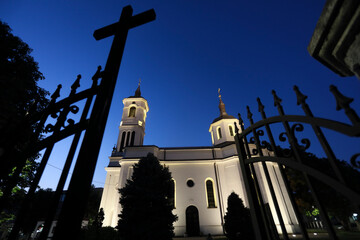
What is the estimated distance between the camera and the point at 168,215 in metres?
11.8

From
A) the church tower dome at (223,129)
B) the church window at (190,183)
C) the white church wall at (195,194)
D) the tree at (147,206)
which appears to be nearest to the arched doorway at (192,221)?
the white church wall at (195,194)

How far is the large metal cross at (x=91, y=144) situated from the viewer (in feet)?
4.00

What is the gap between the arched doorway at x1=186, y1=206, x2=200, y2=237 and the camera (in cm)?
1739

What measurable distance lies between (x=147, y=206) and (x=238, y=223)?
6169mm

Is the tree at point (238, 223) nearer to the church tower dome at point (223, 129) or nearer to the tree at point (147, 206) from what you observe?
the tree at point (147, 206)

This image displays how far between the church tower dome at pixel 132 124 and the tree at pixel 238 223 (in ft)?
53.6

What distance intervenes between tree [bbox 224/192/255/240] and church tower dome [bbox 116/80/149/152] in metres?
16.3

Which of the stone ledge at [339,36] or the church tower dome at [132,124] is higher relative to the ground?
the church tower dome at [132,124]

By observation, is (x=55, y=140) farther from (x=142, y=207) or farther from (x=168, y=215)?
(x=168, y=215)

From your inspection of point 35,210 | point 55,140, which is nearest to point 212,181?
point 55,140

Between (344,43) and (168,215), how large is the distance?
12956 millimetres

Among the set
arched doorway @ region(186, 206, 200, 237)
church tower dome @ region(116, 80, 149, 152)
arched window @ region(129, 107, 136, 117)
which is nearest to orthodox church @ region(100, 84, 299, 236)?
arched doorway @ region(186, 206, 200, 237)

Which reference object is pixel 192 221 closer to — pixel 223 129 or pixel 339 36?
pixel 223 129

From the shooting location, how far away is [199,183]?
19797 mm
